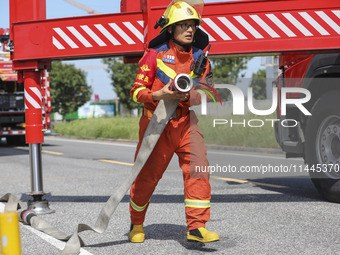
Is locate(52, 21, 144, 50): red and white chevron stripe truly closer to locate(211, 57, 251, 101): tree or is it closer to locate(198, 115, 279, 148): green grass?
locate(198, 115, 279, 148): green grass

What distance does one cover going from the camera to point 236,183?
8.14m

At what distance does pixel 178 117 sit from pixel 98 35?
1.99 m

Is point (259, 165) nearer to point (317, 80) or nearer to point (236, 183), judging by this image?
point (236, 183)

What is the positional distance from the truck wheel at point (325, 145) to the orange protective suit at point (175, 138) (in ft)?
7.46

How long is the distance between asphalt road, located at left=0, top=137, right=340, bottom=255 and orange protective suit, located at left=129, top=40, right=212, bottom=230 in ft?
1.35

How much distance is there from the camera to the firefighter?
4.14 metres

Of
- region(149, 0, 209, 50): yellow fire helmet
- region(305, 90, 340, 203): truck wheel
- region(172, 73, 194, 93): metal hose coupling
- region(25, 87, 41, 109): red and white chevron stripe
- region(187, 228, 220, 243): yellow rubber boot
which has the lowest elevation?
region(187, 228, 220, 243): yellow rubber boot

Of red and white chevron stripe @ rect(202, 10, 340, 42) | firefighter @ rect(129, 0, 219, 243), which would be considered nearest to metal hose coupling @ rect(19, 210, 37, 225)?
firefighter @ rect(129, 0, 219, 243)

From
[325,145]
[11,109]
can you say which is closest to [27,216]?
[325,145]

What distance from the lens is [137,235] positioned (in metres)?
4.43

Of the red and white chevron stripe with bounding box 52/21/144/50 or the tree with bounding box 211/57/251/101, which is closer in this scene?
the red and white chevron stripe with bounding box 52/21/144/50

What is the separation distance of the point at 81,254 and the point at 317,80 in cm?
360

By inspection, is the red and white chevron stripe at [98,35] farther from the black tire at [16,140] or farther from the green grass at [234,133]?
the black tire at [16,140]

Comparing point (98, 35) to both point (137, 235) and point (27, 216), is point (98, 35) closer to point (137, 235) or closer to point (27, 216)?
point (27, 216)
